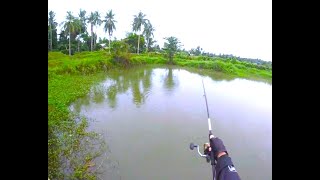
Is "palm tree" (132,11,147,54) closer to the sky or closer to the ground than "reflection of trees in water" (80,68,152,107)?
closer to the sky

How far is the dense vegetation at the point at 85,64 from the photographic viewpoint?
4.94 meters

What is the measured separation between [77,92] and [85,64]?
3889 millimetres

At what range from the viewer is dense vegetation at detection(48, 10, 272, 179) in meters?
4.94

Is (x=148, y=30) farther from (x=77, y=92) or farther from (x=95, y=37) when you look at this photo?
(x=77, y=92)

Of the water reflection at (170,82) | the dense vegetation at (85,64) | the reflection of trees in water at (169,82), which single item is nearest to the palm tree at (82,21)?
the dense vegetation at (85,64)

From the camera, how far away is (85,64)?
522 inches

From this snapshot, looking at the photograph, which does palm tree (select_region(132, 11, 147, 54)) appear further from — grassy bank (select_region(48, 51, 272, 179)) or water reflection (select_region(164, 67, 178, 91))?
water reflection (select_region(164, 67, 178, 91))

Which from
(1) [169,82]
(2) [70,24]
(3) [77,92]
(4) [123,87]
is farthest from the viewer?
(2) [70,24]

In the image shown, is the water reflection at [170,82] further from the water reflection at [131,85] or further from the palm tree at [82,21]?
the palm tree at [82,21]

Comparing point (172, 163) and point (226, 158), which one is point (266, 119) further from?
point (226, 158)

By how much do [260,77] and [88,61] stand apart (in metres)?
8.10

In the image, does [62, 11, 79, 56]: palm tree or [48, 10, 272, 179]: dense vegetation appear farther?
[62, 11, 79, 56]: palm tree

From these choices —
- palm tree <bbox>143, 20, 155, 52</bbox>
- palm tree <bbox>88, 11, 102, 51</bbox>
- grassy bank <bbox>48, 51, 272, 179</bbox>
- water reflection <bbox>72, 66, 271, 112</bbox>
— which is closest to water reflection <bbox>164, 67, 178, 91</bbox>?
water reflection <bbox>72, 66, 271, 112</bbox>

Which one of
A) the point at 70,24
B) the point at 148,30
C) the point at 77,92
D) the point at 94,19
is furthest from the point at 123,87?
the point at 148,30
